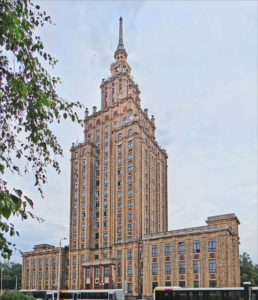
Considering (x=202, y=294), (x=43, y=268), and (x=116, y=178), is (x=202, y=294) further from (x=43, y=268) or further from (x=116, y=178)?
(x=43, y=268)

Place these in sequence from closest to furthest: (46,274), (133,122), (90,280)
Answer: (90,280)
(133,122)
(46,274)

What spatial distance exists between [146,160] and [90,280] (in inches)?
1267

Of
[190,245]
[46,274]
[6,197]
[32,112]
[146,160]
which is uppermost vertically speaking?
[146,160]

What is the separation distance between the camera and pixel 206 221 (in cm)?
8025

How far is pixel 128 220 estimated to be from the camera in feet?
276

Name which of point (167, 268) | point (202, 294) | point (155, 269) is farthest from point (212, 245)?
point (202, 294)

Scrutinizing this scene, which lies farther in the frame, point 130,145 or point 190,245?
point 130,145

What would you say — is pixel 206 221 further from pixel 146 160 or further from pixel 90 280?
pixel 90 280

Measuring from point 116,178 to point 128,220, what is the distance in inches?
451

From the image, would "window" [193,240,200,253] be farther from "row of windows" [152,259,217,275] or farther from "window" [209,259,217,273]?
"window" [209,259,217,273]

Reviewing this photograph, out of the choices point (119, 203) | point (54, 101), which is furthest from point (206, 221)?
point (54, 101)

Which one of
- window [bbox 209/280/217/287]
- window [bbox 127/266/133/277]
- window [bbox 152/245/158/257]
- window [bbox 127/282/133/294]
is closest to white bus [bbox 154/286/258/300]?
window [bbox 209/280/217/287]

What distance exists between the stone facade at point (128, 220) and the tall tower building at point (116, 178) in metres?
0.24

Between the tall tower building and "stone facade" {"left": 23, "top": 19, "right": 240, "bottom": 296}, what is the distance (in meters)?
0.24
